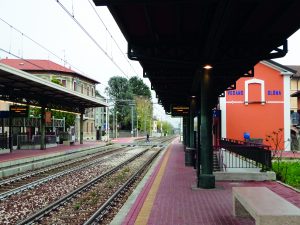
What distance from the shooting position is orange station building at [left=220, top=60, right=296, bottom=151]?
36.1 m

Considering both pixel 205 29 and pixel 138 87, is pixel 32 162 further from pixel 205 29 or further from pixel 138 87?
pixel 138 87

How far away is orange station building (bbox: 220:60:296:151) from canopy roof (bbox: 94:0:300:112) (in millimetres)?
21935

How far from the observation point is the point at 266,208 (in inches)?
243

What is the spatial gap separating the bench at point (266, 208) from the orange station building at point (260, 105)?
94.0 feet

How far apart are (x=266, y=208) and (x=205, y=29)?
5.83m

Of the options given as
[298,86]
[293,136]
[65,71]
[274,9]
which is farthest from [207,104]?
[65,71]

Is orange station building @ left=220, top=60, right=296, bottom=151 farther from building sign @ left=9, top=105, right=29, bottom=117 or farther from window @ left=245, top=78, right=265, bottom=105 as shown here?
building sign @ left=9, top=105, right=29, bottom=117

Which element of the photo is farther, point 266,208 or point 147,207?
point 147,207

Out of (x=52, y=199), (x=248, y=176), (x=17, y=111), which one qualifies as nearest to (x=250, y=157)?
(x=248, y=176)

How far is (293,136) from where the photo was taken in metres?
38.3

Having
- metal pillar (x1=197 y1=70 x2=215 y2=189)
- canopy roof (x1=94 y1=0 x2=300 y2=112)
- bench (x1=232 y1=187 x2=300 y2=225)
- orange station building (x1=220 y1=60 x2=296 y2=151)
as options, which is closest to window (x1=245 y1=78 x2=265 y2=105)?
orange station building (x1=220 y1=60 x2=296 y2=151)

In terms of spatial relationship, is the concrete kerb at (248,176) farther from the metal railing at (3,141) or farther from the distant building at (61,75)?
the distant building at (61,75)

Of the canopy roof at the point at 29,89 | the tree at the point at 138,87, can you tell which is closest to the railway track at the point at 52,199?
the canopy roof at the point at 29,89

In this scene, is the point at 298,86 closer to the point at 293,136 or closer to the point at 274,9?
the point at 293,136
